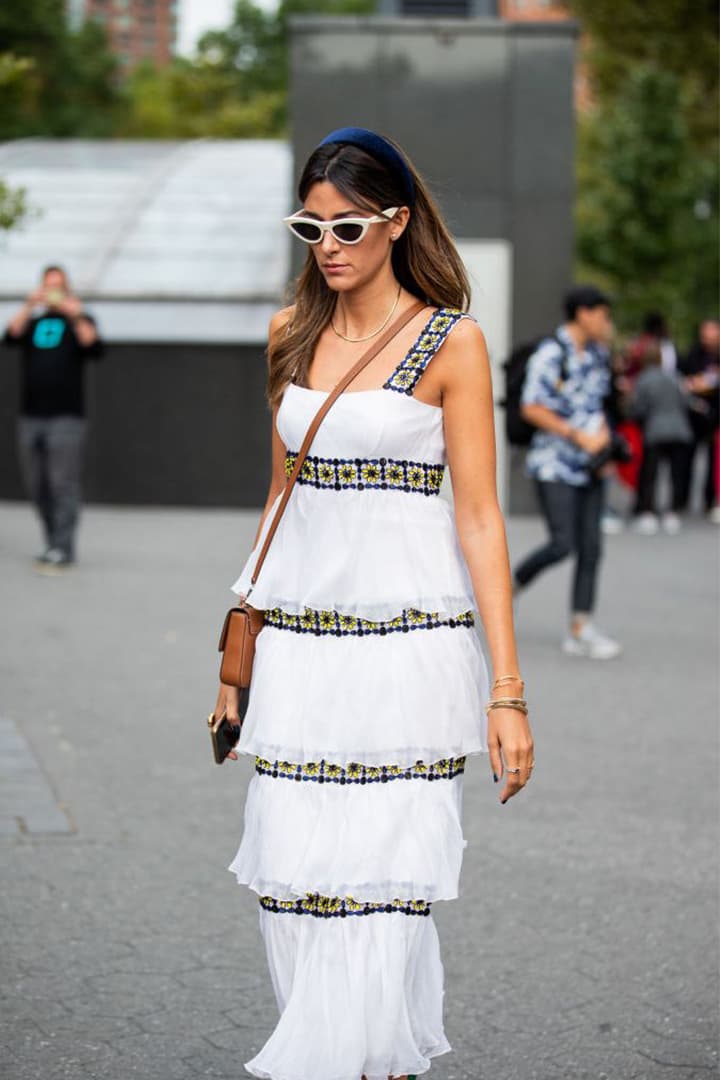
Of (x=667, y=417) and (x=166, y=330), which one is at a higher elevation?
(x=166, y=330)

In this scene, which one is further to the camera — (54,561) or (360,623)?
(54,561)

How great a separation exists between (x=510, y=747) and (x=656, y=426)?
16.2 metres

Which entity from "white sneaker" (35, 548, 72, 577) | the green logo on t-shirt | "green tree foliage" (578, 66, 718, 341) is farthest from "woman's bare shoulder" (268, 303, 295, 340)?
"green tree foliage" (578, 66, 718, 341)

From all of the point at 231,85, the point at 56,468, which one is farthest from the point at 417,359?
the point at 231,85

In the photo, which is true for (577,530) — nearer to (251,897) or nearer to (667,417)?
(251,897)

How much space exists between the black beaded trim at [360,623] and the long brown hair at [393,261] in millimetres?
420

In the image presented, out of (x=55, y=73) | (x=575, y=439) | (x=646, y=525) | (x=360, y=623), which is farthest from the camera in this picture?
(x=55, y=73)

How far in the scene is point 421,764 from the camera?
11.6ft

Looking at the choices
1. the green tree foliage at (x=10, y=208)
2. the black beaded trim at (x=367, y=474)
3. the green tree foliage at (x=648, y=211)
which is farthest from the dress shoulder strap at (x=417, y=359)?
the green tree foliage at (x=648, y=211)

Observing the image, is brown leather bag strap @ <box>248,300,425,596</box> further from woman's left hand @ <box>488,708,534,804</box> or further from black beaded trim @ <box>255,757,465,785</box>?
woman's left hand @ <box>488,708,534,804</box>

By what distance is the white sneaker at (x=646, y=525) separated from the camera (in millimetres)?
18719

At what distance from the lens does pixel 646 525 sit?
62.2ft

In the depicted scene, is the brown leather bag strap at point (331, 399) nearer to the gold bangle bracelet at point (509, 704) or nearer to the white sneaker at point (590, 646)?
the gold bangle bracelet at point (509, 704)

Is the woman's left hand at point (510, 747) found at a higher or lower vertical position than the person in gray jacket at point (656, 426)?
higher
